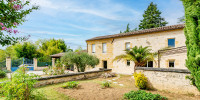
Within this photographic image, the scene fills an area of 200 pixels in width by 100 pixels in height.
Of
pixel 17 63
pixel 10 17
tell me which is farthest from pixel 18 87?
pixel 17 63

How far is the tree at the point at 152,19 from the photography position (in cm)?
3603

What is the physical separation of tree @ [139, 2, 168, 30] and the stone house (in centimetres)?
2437

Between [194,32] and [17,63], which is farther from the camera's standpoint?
[17,63]

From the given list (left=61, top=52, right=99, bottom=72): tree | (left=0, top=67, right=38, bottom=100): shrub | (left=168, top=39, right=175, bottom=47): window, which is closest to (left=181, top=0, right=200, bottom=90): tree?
(left=0, top=67, right=38, bottom=100): shrub

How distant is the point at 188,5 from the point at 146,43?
912 cm

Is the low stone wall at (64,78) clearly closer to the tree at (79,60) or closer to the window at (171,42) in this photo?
the tree at (79,60)

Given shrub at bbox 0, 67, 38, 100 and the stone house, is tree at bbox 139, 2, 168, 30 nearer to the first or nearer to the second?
the stone house

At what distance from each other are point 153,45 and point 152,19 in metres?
27.5

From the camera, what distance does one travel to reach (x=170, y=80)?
6.74 metres

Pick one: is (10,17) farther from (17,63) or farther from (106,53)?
(17,63)

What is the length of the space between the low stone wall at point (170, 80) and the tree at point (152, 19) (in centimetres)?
3262

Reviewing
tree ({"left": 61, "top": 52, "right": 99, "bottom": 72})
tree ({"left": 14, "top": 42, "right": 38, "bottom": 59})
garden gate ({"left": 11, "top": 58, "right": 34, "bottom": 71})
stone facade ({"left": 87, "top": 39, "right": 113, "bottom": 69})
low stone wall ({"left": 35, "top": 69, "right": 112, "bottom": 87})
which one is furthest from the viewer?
tree ({"left": 14, "top": 42, "right": 38, "bottom": 59})

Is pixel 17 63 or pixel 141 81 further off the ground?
pixel 141 81

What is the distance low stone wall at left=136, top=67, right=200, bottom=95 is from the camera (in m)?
6.13
